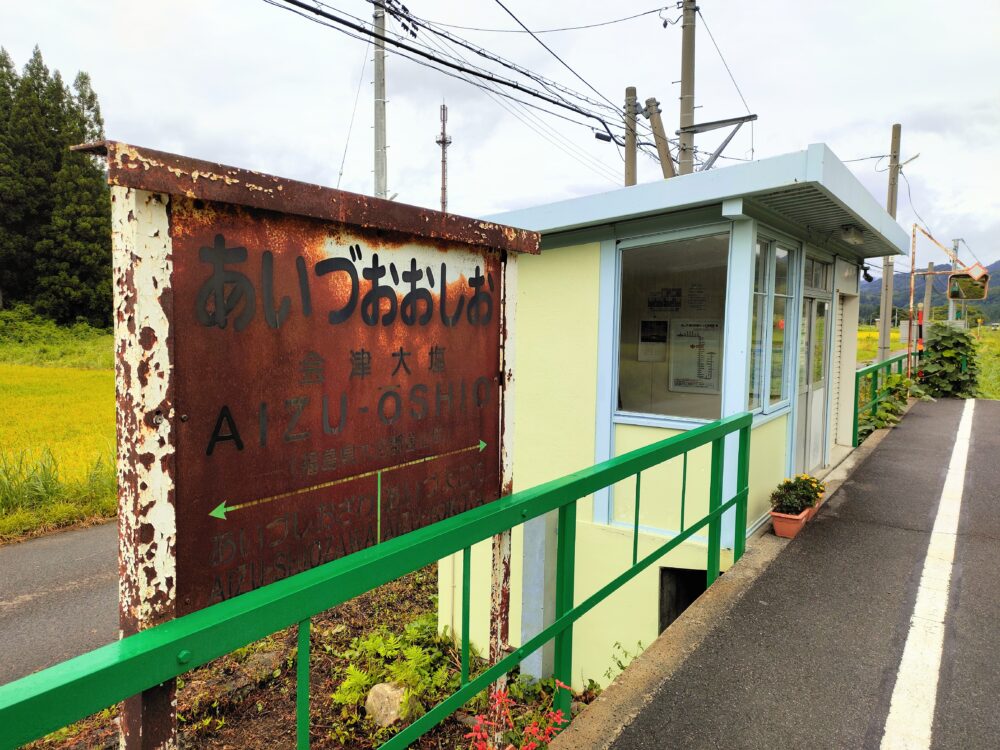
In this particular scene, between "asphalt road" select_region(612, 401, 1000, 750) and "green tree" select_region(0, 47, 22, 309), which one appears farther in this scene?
"green tree" select_region(0, 47, 22, 309)

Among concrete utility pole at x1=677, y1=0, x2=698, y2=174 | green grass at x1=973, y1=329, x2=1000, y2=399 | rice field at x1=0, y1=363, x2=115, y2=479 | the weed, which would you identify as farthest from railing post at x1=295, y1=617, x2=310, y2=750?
green grass at x1=973, y1=329, x2=1000, y2=399

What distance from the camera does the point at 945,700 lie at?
2.65 metres

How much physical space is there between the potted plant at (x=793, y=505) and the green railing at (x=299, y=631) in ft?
9.61

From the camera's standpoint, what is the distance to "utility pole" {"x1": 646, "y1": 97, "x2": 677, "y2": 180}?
12570mm

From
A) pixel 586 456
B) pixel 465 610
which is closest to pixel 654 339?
pixel 586 456

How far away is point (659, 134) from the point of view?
41.2ft

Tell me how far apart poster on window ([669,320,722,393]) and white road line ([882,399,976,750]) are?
2323 mm

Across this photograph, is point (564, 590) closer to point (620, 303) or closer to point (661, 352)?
point (620, 303)

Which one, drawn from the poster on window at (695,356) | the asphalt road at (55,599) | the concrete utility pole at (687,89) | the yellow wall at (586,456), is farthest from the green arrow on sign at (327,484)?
the concrete utility pole at (687,89)

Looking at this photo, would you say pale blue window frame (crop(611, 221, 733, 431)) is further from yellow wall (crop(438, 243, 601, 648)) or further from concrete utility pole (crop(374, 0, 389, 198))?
concrete utility pole (crop(374, 0, 389, 198))

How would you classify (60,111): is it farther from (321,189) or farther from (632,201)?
(321,189)

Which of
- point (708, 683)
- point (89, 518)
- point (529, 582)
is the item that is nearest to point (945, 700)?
point (708, 683)

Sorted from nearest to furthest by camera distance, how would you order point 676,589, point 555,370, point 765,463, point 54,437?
point 765,463, point 676,589, point 555,370, point 54,437

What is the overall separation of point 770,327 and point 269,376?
506 cm
